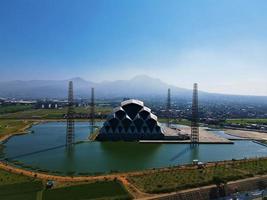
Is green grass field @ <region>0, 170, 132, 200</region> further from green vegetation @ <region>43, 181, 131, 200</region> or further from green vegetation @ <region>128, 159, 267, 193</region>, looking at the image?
green vegetation @ <region>128, 159, 267, 193</region>

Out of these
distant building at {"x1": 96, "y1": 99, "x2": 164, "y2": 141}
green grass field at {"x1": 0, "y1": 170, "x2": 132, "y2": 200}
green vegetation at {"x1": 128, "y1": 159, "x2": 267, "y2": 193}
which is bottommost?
green grass field at {"x1": 0, "y1": 170, "x2": 132, "y2": 200}

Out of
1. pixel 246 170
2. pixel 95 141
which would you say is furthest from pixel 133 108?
pixel 246 170

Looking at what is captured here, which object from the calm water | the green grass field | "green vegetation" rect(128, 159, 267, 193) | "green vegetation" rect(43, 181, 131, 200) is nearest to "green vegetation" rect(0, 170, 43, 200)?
the green grass field

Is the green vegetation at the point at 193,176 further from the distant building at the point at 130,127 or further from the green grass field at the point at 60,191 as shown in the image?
the distant building at the point at 130,127

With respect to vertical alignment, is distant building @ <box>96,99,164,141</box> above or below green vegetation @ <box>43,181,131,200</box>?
above

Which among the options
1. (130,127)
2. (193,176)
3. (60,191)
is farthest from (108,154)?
(60,191)

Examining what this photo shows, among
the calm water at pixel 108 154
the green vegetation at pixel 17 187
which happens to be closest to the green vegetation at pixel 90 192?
the green vegetation at pixel 17 187

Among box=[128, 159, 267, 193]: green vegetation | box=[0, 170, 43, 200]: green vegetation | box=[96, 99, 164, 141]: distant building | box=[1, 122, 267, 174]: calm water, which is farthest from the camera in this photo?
box=[96, 99, 164, 141]: distant building

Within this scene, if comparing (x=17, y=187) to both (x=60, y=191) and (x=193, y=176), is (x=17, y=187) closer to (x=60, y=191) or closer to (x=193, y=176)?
(x=60, y=191)
